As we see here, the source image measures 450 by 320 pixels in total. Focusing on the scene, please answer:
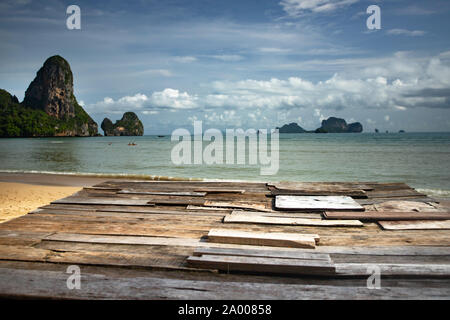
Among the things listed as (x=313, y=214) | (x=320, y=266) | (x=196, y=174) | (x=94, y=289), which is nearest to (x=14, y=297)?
(x=94, y=289)

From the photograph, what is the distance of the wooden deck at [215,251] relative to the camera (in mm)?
2391

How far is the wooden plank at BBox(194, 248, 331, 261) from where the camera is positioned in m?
2.81

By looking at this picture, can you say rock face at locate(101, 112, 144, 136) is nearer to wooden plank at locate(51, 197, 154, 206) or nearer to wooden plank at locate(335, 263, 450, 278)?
wooden plank at locate(51, 197, 154, 206)

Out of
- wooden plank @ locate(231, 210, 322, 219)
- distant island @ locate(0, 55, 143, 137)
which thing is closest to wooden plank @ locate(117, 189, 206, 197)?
wooden plank @ locate(231, 210, 322, 219)

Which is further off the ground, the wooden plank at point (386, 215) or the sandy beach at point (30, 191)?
the wooden plank at point (386, 215)

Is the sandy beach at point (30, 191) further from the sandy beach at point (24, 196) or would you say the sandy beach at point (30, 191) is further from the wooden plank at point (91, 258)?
the wooden plank at point (91, 258)

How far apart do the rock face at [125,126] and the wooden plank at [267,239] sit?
18169 centimetres

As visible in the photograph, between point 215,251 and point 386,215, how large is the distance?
2559 millimetres

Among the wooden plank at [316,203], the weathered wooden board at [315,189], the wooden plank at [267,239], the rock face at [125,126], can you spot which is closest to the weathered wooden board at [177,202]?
the wooden plank at [316,203]

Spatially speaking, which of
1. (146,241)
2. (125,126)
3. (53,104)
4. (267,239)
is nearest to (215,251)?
(267,239)
